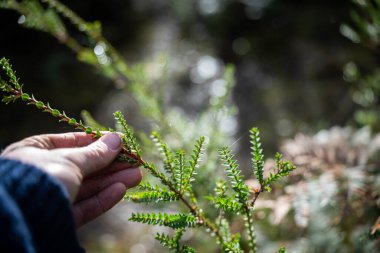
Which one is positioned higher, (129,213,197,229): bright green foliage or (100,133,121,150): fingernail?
(100,133,121,150): fingernail

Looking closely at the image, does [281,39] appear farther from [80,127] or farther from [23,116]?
[80,127]

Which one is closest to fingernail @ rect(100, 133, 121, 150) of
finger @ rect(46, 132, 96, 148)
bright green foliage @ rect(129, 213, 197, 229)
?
finger @ rect(46, 132, 96, 148)

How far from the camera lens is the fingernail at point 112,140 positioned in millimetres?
1062

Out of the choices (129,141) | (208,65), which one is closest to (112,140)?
(129,141)

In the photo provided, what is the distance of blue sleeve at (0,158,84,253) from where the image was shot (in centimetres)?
84

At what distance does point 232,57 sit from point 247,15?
2.82 feet

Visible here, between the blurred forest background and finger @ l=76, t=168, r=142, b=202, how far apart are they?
2.95 m

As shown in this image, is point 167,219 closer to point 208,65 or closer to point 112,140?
point 112,140

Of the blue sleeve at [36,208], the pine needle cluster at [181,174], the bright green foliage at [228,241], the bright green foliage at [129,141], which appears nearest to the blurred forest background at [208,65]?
the bright green foliage at [228,241]

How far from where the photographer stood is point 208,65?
5797 millimetres

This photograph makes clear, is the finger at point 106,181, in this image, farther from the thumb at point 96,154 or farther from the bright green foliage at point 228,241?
the bright green foliage at point 228,241

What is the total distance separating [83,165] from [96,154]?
1.9 inches

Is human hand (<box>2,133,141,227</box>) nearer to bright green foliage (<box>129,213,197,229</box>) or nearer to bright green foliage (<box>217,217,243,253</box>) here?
bright green foliage (<box>129,213,197,229</box>)

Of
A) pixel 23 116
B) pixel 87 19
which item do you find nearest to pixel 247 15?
pixel 87 19
